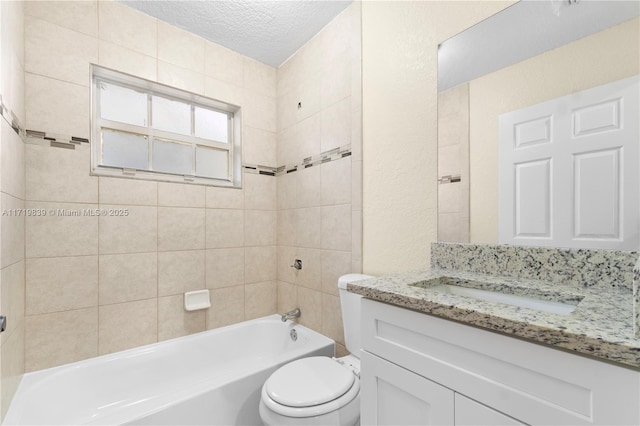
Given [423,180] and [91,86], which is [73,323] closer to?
[91,86]

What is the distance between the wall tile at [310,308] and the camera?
2.04 metres

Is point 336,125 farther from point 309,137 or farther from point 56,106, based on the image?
point 56,106

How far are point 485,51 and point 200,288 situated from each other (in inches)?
85.7

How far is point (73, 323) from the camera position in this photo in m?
1.66

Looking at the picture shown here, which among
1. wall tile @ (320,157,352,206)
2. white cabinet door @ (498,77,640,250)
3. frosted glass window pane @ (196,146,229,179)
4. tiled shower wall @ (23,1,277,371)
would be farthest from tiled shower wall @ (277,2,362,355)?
white cabinet door @ (498,77,640,250)

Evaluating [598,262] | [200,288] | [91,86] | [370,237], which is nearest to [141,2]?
[91,86]

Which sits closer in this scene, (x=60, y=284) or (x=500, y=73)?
(x=500, y=73)

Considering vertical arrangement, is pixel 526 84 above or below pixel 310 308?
above

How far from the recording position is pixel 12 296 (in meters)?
1.31

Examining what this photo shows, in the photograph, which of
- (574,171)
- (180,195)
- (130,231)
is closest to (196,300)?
(130,231)

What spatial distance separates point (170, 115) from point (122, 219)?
0.85 metres

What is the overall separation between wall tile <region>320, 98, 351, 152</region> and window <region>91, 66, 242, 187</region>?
76 cm

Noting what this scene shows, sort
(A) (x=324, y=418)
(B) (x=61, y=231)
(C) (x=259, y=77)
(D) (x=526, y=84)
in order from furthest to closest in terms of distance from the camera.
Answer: (C) (x=259, y=77) < (B) (x=61, y=231) < (A) (x=324, y=418) < (D) (x=526, y=84)

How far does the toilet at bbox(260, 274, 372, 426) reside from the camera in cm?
117
